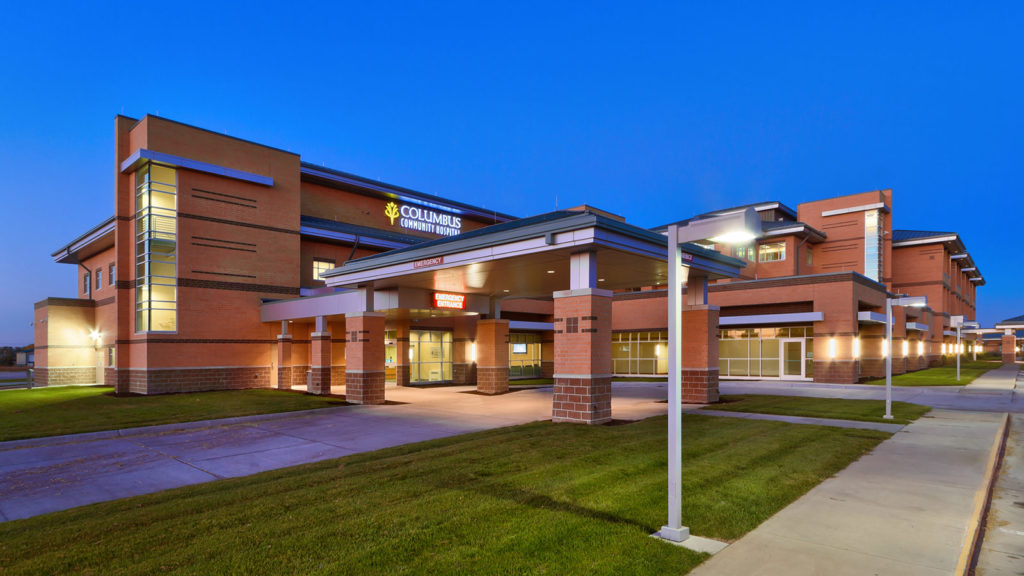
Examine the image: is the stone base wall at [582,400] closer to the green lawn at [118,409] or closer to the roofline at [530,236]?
the roofline at [530,236]

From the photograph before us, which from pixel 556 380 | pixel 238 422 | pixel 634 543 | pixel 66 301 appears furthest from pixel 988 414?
pixel 66 301

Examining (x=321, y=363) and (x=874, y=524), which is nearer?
(x=874, y=524)

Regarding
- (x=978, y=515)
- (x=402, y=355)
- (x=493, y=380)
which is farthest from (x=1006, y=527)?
(x=402, y=355)

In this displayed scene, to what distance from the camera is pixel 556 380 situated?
47.4 feet

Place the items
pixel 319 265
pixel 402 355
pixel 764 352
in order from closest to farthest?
pixel 402 355 < pixel 319 265 < pixel 764 352

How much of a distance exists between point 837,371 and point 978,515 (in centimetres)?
2762

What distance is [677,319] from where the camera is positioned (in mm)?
5855

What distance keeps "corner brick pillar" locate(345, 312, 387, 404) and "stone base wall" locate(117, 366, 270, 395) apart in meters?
10.4

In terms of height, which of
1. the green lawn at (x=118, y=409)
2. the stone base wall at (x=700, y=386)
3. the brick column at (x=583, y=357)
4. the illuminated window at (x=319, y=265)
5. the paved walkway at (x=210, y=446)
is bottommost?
the green lawn at (x=118, y=409)

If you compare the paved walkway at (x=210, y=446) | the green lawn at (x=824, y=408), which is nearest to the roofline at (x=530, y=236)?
the green lawn at (x=824, y=408)

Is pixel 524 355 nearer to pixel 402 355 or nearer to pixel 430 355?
pixel 430 355

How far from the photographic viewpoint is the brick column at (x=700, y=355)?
1858 cm

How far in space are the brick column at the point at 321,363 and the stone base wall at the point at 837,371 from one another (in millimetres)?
27559

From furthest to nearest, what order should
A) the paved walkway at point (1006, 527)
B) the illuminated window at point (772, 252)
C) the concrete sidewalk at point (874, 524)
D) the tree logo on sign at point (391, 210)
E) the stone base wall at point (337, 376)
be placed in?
the illuminated window at point (772, 252) < the tree logo on sign at point (391, 210) < the stone base wall at point (337, 376) < the paved walkway at point (1006, 527) < the concrete sidewalk at point (874, 524)
